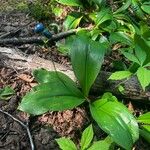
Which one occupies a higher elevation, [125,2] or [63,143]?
[125,2]

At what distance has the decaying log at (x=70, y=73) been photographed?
7.77ft

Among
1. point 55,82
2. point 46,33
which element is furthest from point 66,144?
point 46,33

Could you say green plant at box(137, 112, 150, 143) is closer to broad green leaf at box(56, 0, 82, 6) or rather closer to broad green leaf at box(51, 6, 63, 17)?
broad green leaf at box(56, 0, 82, 6)

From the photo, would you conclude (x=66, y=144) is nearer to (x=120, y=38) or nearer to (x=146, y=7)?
(x=120, y=38)

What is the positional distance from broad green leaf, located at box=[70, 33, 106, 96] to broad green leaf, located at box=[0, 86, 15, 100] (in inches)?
19.1

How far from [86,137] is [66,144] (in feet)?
0.42

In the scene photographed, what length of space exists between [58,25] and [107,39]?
20.1 inches

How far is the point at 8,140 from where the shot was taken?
212 cm

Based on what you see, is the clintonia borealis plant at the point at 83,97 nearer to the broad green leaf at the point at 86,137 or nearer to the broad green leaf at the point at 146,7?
the broad green leaf at the point at 86,137

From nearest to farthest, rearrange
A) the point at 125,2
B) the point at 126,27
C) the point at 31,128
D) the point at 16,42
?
the point at 31,128 < the point at 16,42 < the point at 126,27 < the point at 125,2

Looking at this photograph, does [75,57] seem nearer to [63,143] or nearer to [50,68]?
[50,68]

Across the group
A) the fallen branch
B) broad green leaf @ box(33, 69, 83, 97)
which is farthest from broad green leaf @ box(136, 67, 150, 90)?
the fallen branch

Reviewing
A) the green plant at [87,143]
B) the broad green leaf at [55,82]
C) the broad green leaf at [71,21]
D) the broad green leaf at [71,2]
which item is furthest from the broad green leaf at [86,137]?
the broad green leaf at [71,2]

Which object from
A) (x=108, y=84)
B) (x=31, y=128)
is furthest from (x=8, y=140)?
(x=108, y=84)
